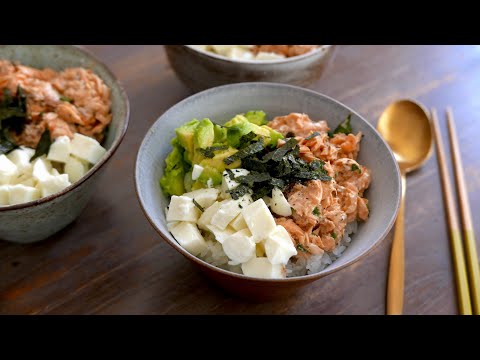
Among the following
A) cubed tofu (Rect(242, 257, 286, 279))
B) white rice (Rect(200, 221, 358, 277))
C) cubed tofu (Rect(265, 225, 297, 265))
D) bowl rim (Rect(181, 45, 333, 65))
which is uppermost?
bowl rim (Rect(181, 45, 333, 65))

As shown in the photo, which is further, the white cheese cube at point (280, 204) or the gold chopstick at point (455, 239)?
the gold chopstick at point (455, 239)

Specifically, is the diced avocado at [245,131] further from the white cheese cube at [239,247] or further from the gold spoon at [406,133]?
the gold spoon at [406,133]

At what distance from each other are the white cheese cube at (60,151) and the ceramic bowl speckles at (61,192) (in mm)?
154

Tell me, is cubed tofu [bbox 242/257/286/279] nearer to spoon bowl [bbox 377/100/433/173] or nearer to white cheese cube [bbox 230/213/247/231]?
white cheese cube [bbox 230/213/247/231]

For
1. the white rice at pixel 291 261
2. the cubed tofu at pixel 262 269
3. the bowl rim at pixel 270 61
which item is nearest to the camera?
the cubed tofu at pixel 262 269

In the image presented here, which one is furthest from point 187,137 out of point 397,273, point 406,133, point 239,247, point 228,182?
point 406,133

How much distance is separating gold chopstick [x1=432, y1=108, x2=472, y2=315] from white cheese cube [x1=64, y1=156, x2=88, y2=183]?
1.45 meters

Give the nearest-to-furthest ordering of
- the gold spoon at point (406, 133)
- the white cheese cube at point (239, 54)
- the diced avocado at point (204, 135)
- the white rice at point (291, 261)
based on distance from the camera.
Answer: the white rice at point (291, 261)
the diced avocado at point (204, 135)
the gold spoon at point (406, 133)
the white cheese cube at point (239, 54)

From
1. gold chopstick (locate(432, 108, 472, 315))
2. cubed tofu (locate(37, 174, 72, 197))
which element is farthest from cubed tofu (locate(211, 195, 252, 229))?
gold chopstick (locate(432, 108, 472, 315))

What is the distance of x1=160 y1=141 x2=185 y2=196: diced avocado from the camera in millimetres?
1635

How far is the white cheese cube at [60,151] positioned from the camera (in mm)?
1727

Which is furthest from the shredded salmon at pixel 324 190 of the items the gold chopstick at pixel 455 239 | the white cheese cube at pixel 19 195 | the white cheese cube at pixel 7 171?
the white cheese cube at pixel 7 171

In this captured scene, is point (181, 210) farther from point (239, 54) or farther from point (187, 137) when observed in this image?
point (239, 54)

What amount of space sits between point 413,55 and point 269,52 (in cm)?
92
